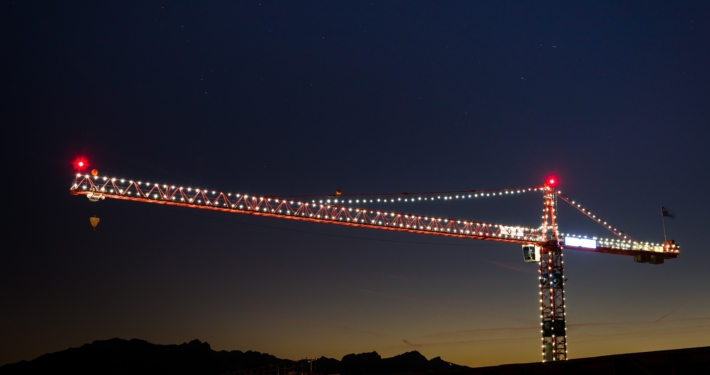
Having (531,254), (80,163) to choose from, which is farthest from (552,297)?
(80,163)

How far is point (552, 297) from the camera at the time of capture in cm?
8738

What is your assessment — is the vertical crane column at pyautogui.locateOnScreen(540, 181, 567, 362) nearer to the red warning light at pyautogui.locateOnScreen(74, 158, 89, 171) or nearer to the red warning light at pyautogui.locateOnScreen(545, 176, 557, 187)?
the red warning light at pyautogui.locateOnScreen(545, 176, 557, 187)

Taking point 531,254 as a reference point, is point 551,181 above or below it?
above

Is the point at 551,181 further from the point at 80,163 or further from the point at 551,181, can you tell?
the point at 80,163

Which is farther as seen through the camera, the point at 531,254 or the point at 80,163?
the point at 531,254

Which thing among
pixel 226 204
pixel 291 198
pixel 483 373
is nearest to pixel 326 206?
pixel 291 198

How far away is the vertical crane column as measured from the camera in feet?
282

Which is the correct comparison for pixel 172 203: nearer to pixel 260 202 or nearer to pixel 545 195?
pixel 260 202

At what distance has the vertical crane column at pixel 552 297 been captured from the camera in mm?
86000

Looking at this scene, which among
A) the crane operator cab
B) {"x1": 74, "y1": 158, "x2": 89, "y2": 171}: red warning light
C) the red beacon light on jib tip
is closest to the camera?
{"x1": 74, "y1": 158, "x2": 89, "y2": 171}: red warning light

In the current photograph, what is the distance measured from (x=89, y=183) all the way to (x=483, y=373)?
5204 centimetres

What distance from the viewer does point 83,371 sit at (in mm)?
195625

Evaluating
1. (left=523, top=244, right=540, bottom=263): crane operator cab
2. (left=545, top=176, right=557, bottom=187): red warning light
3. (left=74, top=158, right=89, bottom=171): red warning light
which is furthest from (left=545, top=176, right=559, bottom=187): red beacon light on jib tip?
(left=74, top=158, right=89, bottom=171): red warning light

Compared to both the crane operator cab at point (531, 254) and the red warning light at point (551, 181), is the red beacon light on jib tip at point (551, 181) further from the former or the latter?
the crane operator cab at point (531, 254)
